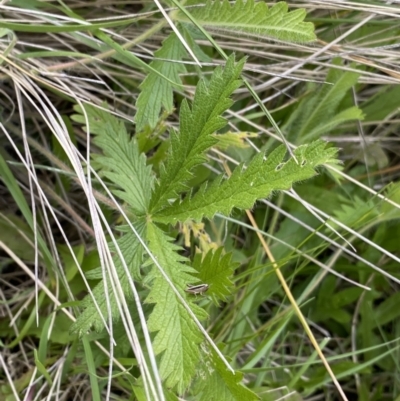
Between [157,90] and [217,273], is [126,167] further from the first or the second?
[217,273]

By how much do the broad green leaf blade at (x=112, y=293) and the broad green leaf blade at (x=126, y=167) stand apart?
0.06m

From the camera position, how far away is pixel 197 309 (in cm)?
84

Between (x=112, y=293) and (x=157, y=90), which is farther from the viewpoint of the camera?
(x=157, y=90)

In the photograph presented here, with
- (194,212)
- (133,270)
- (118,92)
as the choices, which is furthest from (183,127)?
(118,92)

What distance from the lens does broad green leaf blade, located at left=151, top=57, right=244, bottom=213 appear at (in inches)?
31.6

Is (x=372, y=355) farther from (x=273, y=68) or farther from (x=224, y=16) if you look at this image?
(x=224, y=16)

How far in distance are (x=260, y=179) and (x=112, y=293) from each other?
1.05ft

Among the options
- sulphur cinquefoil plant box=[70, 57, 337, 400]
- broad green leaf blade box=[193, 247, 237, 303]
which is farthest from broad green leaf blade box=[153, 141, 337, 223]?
broad green leaf blade box=[193, 247, 237, 303]

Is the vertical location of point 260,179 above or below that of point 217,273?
above

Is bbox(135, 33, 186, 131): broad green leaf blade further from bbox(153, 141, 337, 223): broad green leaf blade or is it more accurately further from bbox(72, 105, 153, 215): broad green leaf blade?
bbox(153, 141, 337, 223): broad green leaf blade

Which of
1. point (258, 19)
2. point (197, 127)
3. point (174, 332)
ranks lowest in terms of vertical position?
point (174, 332)

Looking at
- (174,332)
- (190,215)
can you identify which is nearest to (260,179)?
(190,215)

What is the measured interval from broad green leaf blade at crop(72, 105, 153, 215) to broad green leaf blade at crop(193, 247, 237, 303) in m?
0.15

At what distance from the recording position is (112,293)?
877 mm
